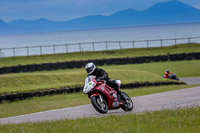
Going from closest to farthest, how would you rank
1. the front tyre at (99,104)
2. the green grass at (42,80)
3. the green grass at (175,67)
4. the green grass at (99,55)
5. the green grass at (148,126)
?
the green grass at (148,126), the front tyre at (99,104), the green grass at (42,80), the green grass at (175,67), the green grass at (99,55)

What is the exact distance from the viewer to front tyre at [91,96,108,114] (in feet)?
40.9

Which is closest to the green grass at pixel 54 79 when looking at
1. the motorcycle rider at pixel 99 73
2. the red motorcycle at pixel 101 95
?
the motorcycle rider at pixel 99 73

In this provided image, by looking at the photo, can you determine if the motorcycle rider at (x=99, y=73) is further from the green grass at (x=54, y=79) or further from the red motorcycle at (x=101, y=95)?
the green grass at (x=54, y=79)

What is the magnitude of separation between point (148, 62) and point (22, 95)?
2523 centimetres

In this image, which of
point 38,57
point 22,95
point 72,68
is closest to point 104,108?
point 22,95

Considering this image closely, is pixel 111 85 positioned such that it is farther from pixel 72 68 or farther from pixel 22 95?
pixel 72 68

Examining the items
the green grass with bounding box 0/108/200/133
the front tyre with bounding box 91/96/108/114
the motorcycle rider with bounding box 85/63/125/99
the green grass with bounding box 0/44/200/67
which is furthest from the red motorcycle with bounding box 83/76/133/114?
the green grass with bounding box 0/44/200/67

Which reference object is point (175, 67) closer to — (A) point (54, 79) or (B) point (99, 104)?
(A) point (54, 79)

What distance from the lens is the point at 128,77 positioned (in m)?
30.1

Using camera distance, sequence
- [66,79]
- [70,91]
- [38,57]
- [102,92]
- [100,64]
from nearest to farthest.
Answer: [102,92] → [70,91] → [66,79] → [100,64] → [38,57]

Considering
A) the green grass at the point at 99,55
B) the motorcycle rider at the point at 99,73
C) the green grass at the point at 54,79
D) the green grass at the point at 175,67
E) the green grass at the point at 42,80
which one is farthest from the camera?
the green grass at the point at 99,55

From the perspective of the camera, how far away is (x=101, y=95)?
1277cm

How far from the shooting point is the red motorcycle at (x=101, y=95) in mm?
12469

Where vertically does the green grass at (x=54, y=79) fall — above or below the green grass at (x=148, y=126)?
below
